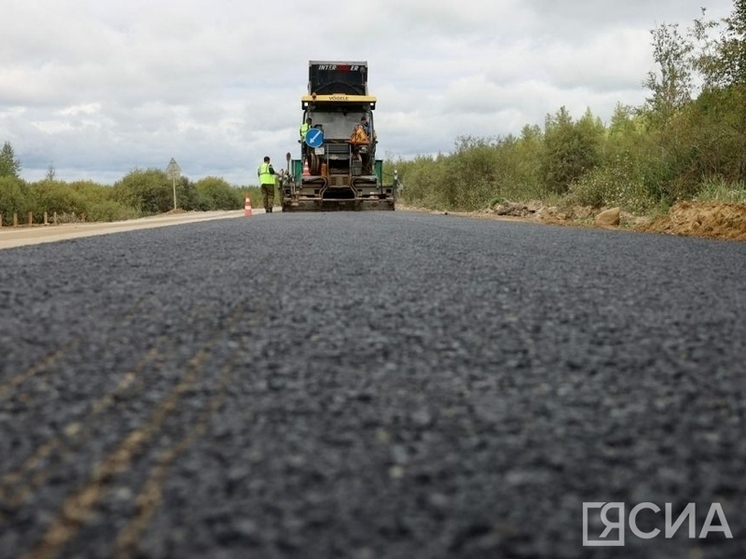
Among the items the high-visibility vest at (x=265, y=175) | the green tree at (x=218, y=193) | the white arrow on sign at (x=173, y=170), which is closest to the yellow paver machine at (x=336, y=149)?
the high-visibility vest at (x=265, y=175)

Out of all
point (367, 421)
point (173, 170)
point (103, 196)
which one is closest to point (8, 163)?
point (103, 196)

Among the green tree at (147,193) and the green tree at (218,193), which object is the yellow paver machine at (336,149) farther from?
the green tree at (218,193)

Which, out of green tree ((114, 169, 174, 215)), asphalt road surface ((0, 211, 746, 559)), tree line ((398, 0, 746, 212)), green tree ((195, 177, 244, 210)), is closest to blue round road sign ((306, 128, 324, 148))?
tree line ((398, 0, 746, 212))

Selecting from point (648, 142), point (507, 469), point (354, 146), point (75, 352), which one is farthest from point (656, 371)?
point (354, 146)

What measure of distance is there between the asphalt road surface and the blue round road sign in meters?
17.8

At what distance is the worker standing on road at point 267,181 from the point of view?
77.0 ft

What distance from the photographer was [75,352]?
8.95 feet

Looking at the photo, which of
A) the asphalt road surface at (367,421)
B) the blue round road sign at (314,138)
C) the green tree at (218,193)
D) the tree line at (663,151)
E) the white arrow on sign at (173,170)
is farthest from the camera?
the green tree at (218,193)

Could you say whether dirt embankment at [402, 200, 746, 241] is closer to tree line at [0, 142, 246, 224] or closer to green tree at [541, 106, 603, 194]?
green tree at [541, 106, 603, 194]

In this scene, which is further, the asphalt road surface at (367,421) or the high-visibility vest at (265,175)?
the high-visibility vest at (265,175)

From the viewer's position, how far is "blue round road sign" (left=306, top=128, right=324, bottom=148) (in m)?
21.6

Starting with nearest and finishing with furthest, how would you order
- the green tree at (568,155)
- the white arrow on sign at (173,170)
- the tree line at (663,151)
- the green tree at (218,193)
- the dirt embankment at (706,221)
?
the dirt embankment at (706,221)
the tree line at (663,151)
the green tree at (568,155)
the white arrow on sign at (173,170)
the green tree at (218,193)

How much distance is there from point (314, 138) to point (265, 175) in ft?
8.95

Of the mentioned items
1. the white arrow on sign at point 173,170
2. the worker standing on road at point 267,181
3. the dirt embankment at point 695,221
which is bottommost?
the dirt embankment at point 695,221
